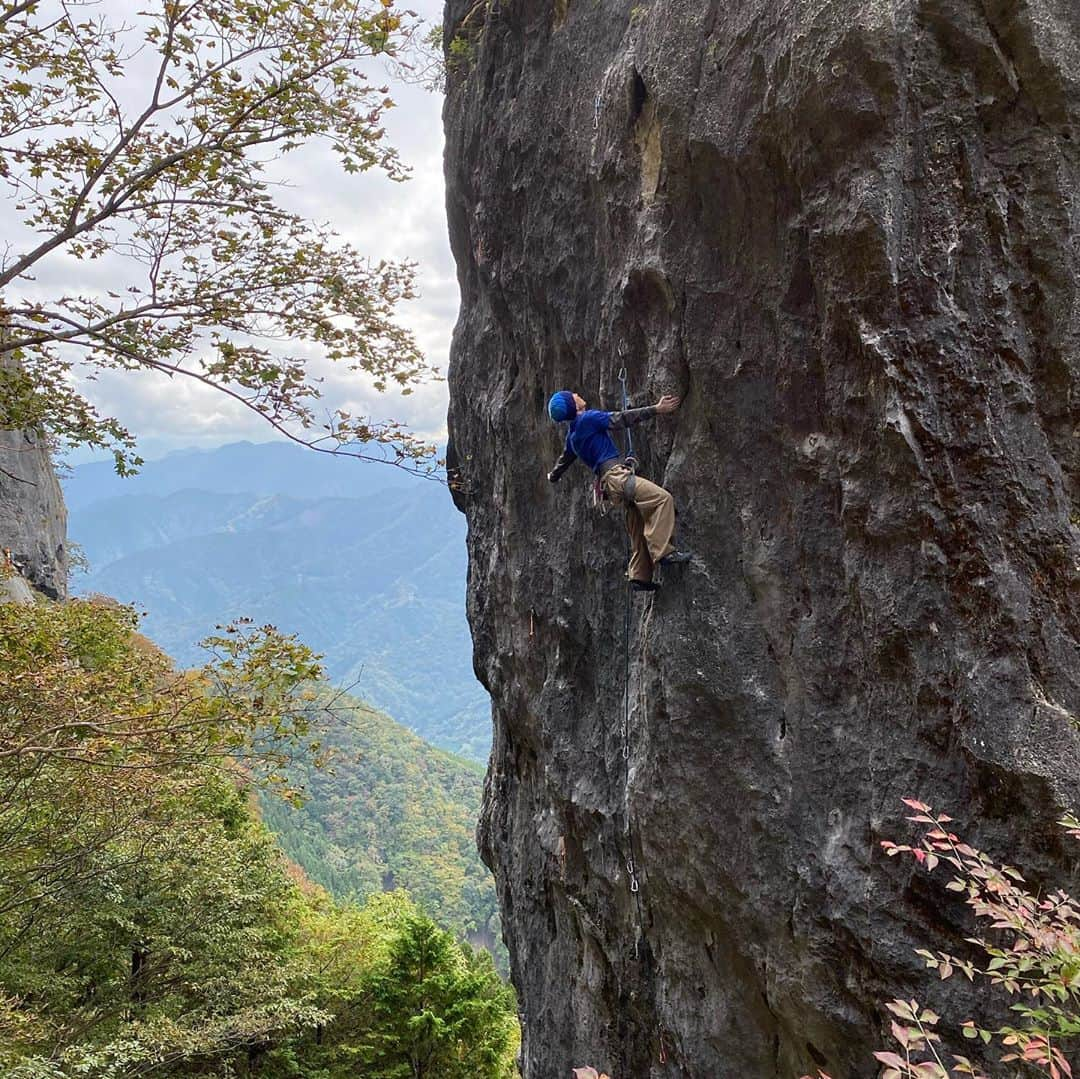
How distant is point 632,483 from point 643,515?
326 mm

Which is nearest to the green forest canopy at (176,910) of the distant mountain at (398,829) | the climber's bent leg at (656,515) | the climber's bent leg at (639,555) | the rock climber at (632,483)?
the climber's bent leg at (639,555)

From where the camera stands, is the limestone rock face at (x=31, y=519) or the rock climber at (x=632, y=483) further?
the limestone rock face at (x=31, y=519)

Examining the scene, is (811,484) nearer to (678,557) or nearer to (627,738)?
(678,557)

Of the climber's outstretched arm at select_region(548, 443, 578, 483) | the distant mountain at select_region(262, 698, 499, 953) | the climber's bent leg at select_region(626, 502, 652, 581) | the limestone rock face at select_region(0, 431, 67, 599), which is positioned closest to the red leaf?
the climber's bent leg at select_region(626, 502, 652, 581)

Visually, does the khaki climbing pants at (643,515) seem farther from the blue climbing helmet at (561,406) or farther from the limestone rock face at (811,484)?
the blue climbing helmet at (561,406)

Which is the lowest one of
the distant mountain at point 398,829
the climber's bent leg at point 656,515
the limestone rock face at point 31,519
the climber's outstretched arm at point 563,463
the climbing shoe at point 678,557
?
the distant mountain at point 398,829

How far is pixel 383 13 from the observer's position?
7117 millimetres

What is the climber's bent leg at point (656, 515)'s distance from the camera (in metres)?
7.57

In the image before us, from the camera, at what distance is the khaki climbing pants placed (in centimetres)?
759

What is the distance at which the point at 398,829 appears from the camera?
117375mm

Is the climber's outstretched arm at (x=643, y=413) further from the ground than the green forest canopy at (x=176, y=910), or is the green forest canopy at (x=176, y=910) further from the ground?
the climber's outstretched arm at (x=643, y=413)

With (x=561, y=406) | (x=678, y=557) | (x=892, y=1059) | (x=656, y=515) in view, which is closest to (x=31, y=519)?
(x=561, y=406)

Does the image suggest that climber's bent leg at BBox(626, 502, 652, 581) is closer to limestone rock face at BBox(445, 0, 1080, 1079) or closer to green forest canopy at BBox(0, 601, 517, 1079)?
limestone rock face at BBox(445, 0, 1080, 1079)

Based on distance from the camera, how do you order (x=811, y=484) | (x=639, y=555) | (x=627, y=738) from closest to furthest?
(x=811, y=484) → (x=639, y=555) → (x=627, y=738)
